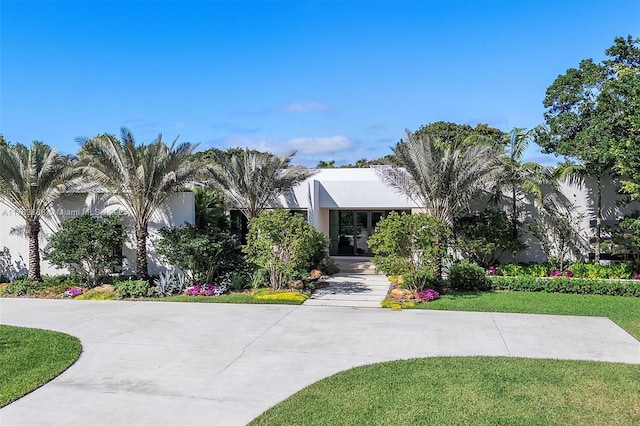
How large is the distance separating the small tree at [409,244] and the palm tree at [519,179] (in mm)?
4310

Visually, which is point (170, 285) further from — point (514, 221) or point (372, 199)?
point (514, 221)

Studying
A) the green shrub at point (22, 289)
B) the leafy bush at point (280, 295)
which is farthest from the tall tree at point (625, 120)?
the green shrub at point (22, 289)

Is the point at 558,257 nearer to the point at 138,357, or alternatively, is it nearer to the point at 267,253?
the point at 267,253

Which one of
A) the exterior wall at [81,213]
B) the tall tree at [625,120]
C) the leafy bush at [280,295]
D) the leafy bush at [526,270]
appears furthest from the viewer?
the exterior wall at [81,213]

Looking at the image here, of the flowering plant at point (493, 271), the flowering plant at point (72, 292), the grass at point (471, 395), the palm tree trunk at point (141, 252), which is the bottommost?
the grass at point (471, 395)

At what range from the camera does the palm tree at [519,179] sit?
15883mm

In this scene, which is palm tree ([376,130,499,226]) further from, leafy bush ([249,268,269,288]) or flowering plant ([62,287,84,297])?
flowering plant ([62,287,84,297])

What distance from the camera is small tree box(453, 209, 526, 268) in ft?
52.3

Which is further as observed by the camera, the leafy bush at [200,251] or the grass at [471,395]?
the leafy bush at [200,251]

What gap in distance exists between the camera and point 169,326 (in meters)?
10.1

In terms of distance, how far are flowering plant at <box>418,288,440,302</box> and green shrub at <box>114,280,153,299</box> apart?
822 centimetres

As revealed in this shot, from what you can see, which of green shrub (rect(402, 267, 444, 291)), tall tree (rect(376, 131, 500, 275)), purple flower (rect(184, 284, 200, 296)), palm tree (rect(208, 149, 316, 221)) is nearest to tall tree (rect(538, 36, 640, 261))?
tall tree (rect(376, 131, 500, 275))

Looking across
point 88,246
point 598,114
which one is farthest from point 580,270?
point 88,246

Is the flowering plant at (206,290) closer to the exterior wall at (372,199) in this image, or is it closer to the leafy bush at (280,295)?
the leafy bush at (280,295)
